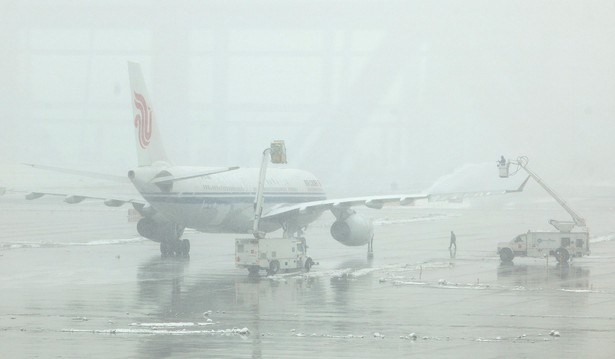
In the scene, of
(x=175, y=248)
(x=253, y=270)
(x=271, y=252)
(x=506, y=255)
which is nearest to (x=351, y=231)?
(x=506, y=255)

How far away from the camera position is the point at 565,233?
140ft

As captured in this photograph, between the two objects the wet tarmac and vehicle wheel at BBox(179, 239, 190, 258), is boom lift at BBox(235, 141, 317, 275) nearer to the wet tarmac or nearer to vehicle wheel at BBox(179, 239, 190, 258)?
the wet tarmac

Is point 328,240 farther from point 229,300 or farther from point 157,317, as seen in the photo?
point 157,317

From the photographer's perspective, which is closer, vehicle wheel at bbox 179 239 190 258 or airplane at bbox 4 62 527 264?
airplane at bbox 4 62 527 264

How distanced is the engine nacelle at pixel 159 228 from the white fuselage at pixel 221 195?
1.19 meters

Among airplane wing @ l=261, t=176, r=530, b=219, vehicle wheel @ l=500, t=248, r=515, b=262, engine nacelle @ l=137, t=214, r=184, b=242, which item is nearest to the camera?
vehicle wheel @ l=500, t=248, r=515, b=262

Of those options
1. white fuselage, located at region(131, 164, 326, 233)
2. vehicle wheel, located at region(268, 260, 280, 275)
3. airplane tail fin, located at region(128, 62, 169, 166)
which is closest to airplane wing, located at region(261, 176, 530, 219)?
white fuselage, located at region(131, 164, 326, 233)

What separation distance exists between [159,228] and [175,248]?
113cm

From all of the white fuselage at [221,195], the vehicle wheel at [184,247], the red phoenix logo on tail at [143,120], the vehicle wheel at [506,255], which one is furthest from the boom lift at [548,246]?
the red phoenix logo on tail at [143,120]

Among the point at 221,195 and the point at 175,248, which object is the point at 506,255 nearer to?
the point at 221,195

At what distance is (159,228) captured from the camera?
4562cm

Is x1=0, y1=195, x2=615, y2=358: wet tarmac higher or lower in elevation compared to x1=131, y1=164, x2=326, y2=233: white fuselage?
lower

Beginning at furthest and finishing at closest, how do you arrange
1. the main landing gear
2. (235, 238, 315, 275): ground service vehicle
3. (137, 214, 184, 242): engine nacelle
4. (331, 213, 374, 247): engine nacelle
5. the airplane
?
(137, 214, 184, 242): engine nacelle < the main landing gear < (331, 213, 374, 247): engine nacelle < the airplane < (235, 238, 315, 275): ground service vehicle

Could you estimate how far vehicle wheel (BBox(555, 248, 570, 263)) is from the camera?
41.9 meters
